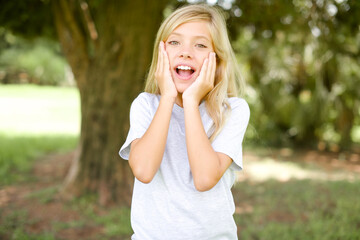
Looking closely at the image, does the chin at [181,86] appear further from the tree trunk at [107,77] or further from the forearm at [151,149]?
the tree trunk at [107,77]

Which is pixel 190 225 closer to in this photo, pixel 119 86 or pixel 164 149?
pixel 164 149

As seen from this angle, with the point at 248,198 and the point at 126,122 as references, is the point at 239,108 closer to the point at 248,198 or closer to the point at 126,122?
the point at 126,122

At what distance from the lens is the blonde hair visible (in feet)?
5.97

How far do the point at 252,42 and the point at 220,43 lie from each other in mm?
7446

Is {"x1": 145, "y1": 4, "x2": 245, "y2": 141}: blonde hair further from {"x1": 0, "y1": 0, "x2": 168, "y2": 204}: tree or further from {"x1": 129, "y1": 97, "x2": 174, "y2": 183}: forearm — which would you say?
{"x1": 0, "y1": 0, "x2": 168, "y2": 204}: tree

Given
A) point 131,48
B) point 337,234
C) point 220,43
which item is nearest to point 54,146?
point 131,48

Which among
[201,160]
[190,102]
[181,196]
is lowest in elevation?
[181,196]

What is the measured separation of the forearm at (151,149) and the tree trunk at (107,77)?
10.8ft

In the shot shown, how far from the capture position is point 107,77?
16.0 feet

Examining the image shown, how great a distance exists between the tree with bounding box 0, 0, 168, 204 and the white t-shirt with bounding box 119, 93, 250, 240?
3134 mm

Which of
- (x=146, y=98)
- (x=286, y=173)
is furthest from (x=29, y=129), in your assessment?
(x=146, y=98)

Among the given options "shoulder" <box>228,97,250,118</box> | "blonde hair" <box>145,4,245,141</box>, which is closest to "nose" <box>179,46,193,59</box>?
"blonde hair" <box>145,4,245,141</box>

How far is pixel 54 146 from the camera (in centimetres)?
923

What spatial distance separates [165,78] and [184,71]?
0.40 feet
